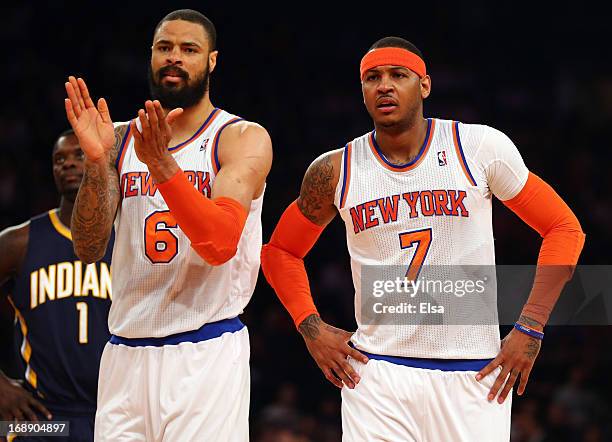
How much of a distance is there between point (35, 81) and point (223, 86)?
78.3 inches

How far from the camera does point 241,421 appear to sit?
405cm

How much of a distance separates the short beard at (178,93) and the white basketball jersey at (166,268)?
166 millimetres

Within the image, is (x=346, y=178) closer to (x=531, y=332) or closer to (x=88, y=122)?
(x=531, y=332)

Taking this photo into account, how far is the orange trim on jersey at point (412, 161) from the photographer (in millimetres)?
4326

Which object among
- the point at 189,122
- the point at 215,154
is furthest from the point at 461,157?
the point at 189,122

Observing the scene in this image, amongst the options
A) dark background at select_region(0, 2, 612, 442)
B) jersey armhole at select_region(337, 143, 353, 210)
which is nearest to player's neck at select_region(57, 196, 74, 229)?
jersey armhole at select_region(337, 143, 353, 210)

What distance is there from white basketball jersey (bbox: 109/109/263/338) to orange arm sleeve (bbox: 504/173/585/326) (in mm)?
1210

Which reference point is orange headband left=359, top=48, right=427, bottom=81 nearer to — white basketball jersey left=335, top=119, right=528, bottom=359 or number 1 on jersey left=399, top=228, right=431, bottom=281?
white basketball jersey left=335, top=119, right=528, bottom=359

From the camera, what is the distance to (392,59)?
436cm

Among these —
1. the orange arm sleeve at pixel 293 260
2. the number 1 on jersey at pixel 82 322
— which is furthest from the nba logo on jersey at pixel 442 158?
the number 1 on jersey at pixel 82 322

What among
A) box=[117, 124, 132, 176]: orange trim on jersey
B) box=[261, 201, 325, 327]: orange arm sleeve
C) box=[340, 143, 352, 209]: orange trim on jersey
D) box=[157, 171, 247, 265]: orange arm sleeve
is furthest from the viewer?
box=[261, 201, 325, 327]: orange arm sleeve

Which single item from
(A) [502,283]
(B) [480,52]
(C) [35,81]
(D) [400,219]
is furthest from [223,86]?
(D) [400,219]

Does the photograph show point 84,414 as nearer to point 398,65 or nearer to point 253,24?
point 398,65

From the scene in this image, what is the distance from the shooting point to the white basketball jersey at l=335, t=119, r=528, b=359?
4172 mm
